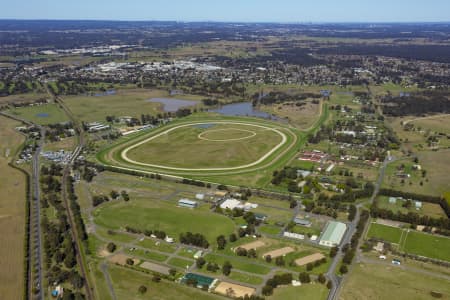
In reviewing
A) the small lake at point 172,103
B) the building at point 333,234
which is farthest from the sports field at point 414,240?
the small lake at point 172,103

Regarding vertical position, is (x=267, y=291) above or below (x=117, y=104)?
below

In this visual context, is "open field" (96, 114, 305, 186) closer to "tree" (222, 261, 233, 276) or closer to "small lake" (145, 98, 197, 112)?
"tree" (222, 261, 233, 276)

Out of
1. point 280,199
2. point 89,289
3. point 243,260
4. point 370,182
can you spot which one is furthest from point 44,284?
point 370,182

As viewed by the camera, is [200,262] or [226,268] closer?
[226,268]

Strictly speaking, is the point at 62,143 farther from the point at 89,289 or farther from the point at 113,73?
the point at 113,73

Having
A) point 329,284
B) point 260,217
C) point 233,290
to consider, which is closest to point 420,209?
point 260,217

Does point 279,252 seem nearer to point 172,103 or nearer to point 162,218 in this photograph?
point 162,218
